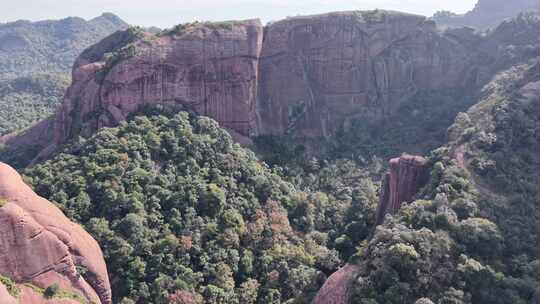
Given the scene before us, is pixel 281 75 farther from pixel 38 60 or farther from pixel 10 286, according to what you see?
pixel 38 60

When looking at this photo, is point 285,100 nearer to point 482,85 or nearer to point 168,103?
point 168,103

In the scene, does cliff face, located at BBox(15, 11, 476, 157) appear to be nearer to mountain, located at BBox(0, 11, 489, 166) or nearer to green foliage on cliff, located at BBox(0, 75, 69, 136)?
mountain, located at BBox(0, 11, 489, 166)

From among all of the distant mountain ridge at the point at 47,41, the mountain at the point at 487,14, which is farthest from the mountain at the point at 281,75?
the distant mountain ridge at the point at 47,41

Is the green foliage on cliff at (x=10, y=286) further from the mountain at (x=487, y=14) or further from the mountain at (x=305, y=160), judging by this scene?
the mountain at (x=487, y=14)

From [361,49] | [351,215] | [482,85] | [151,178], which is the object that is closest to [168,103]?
[151,178]

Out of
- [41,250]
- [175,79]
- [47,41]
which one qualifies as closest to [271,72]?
[175,79]

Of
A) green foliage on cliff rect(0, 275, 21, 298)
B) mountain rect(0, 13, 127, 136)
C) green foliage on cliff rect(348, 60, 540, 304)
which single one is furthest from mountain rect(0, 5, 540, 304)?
mountain rect(0, 13, 127, 136)
